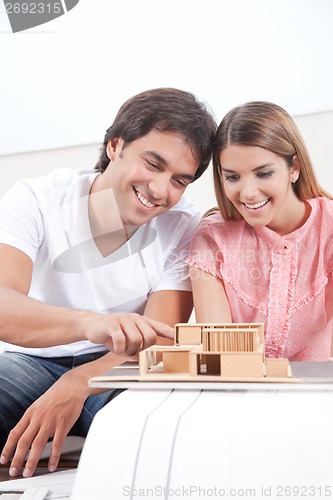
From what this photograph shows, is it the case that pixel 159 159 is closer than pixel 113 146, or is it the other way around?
pixel 159 159

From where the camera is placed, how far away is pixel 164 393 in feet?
2.89

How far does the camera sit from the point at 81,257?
1.63 metres

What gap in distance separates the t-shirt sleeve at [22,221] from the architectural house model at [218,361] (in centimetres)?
59

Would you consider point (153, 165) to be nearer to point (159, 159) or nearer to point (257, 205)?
point (159, 159)

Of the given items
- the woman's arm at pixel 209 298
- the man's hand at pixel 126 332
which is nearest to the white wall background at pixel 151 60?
the woman's arm at pixel 209 298

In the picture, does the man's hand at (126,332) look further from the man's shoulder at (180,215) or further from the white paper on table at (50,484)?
the man's shoulder at (180,215)

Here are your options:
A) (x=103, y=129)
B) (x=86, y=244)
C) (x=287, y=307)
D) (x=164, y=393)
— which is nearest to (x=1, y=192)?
(x=103, y=129)

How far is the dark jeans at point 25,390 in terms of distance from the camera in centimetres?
143

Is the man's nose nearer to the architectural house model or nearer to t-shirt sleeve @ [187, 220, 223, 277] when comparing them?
t-shirt sleeve @ [187, 220, 223, 277]

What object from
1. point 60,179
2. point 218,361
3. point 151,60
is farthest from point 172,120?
point 151,60

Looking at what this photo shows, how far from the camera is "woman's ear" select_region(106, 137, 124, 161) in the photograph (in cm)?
168

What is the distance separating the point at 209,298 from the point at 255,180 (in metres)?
0.27

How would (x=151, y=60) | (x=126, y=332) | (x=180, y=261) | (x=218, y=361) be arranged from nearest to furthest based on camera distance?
(x=218, y=361), (x=126, y=332), (x=180, y=261), (x=151, y=60)

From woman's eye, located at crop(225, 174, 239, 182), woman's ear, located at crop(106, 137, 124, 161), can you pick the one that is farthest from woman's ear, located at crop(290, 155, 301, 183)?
woman's ear, located at crop(106, 137, 124, 161)
